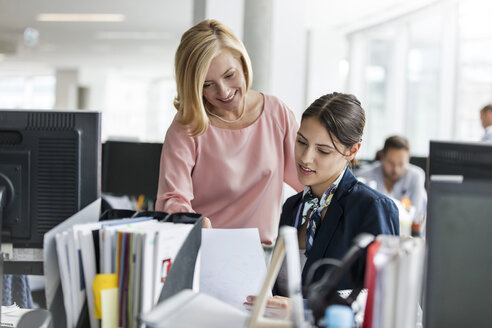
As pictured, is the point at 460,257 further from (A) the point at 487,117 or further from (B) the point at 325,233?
(A) the point at 487,117

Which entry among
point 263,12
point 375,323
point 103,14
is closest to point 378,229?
point 375,323

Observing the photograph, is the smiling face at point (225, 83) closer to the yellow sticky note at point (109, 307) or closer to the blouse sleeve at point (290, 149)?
the blouse sleeve at point (290, 149)

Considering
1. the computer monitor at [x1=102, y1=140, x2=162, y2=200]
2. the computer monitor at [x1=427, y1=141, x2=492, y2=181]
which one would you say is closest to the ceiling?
the computer monitor at [x1=102, y1=140, x2=162, y2=200]

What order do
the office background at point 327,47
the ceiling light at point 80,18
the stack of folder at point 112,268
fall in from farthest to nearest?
the ceiling light at point 80,18, the office background at point 327,47, the stack of folder at point 112,268

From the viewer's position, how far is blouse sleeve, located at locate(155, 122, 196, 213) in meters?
1.80

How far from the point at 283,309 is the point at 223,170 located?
0.73 meters

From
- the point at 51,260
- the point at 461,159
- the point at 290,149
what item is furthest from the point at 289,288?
the point at 290,149

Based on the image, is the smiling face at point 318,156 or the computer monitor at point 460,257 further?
the smiling face at point 318,156

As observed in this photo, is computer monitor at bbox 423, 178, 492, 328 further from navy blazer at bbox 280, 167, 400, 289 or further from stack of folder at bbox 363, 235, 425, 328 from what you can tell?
navy blazer at bbox 280, 167, 400, 289

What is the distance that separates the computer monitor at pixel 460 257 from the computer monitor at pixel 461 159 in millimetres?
423

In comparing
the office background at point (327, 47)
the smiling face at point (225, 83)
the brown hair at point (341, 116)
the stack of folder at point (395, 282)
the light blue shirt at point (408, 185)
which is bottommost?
the light blue shirt at point (408, 185)

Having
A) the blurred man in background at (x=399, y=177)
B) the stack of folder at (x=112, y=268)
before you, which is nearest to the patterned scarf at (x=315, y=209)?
the stack of folder at (x=112, y=268)

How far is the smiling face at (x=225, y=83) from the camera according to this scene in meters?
1.84

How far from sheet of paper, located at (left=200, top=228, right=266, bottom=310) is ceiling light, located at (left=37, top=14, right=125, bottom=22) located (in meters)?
8.74
